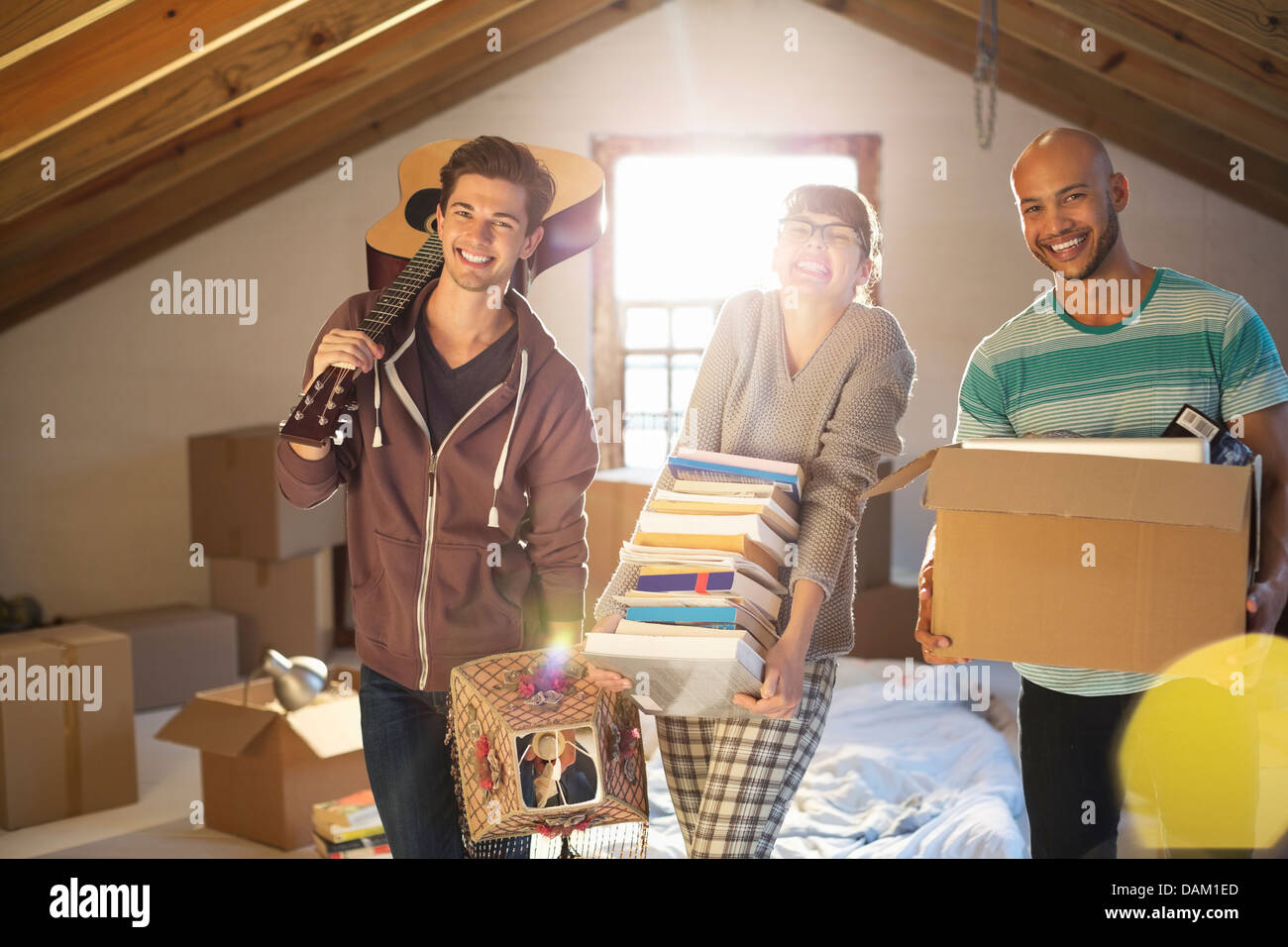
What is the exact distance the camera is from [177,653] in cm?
433

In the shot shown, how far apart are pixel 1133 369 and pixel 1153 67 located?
2.65 m

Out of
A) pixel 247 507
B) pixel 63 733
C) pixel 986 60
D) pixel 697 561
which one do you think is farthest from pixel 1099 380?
pixel 247 507

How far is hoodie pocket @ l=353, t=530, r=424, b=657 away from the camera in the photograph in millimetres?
1620

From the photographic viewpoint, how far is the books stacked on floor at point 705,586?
1467 millimetres

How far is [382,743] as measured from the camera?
163 cm

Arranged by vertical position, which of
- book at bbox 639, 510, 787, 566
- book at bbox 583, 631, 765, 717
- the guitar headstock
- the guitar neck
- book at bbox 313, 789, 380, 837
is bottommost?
book at bbox 313, 789, 380, 837

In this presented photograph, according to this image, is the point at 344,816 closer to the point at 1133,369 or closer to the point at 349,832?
the point at 349,832

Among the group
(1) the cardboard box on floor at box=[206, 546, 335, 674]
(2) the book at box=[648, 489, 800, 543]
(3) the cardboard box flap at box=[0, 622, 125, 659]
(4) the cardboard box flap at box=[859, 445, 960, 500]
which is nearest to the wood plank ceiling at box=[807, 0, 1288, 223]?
(4) the cardboard box flap at box=[859, 445, 960, 500]

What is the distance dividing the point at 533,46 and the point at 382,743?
4.12 metres

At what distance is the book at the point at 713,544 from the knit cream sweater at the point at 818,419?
0.04m

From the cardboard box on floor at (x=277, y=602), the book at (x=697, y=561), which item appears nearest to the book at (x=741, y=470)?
the book at (x=697, y=561)

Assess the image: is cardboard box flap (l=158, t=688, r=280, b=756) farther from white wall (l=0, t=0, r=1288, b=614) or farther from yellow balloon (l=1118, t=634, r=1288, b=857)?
white wall (l=0, t=0, r=1288, b=614)
